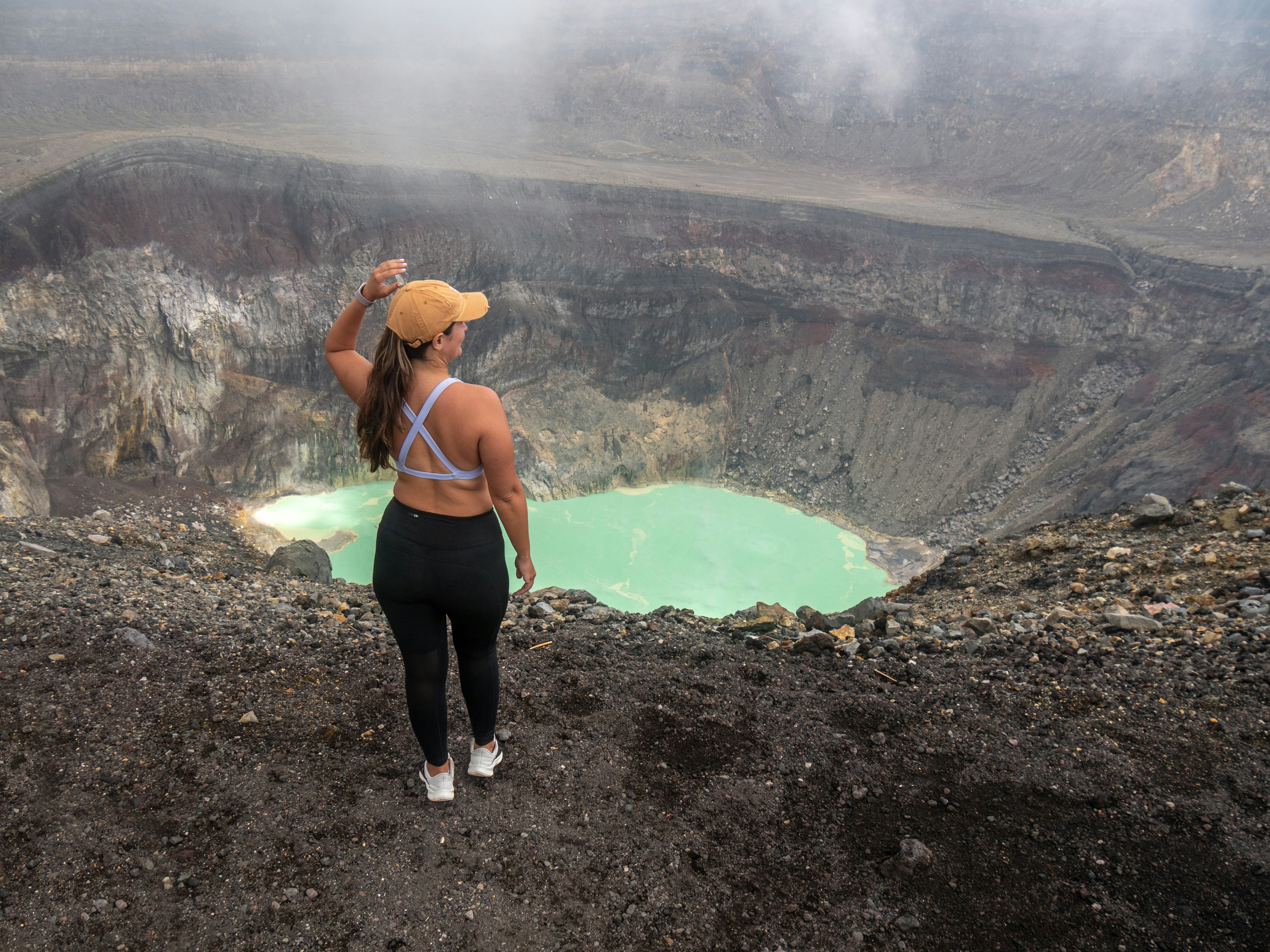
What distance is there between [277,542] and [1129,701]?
17981 millimetres

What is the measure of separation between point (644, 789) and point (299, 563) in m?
10.5

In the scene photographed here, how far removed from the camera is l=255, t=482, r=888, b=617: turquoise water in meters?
19.0

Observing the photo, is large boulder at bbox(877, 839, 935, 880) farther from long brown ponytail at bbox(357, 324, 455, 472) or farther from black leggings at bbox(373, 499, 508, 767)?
long brown ponytail at bbox(357, 324, 455, 472)

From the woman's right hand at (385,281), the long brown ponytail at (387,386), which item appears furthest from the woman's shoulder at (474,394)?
the woman's right hand at (385,281)

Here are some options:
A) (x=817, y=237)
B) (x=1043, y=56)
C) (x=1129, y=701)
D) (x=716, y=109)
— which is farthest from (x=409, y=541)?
(x=1043, y=56)

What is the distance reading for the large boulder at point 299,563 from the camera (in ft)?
41.2

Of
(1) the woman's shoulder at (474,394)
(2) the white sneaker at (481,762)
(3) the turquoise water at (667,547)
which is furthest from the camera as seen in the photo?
(3) the turquoise water at (667,547)

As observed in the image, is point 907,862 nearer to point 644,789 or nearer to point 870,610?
point 644,789

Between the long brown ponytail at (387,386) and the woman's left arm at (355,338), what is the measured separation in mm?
152

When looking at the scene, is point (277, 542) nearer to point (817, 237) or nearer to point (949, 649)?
point (949, 649)

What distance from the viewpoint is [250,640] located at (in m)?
5.33

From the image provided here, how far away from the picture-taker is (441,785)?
3641 mm

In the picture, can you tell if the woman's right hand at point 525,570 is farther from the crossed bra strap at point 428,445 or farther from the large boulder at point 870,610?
the large boulder at point 870,610

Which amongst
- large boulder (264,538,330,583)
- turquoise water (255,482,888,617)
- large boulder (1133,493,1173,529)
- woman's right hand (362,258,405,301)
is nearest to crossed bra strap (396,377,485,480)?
woman's right hand (362,258,405,301)
